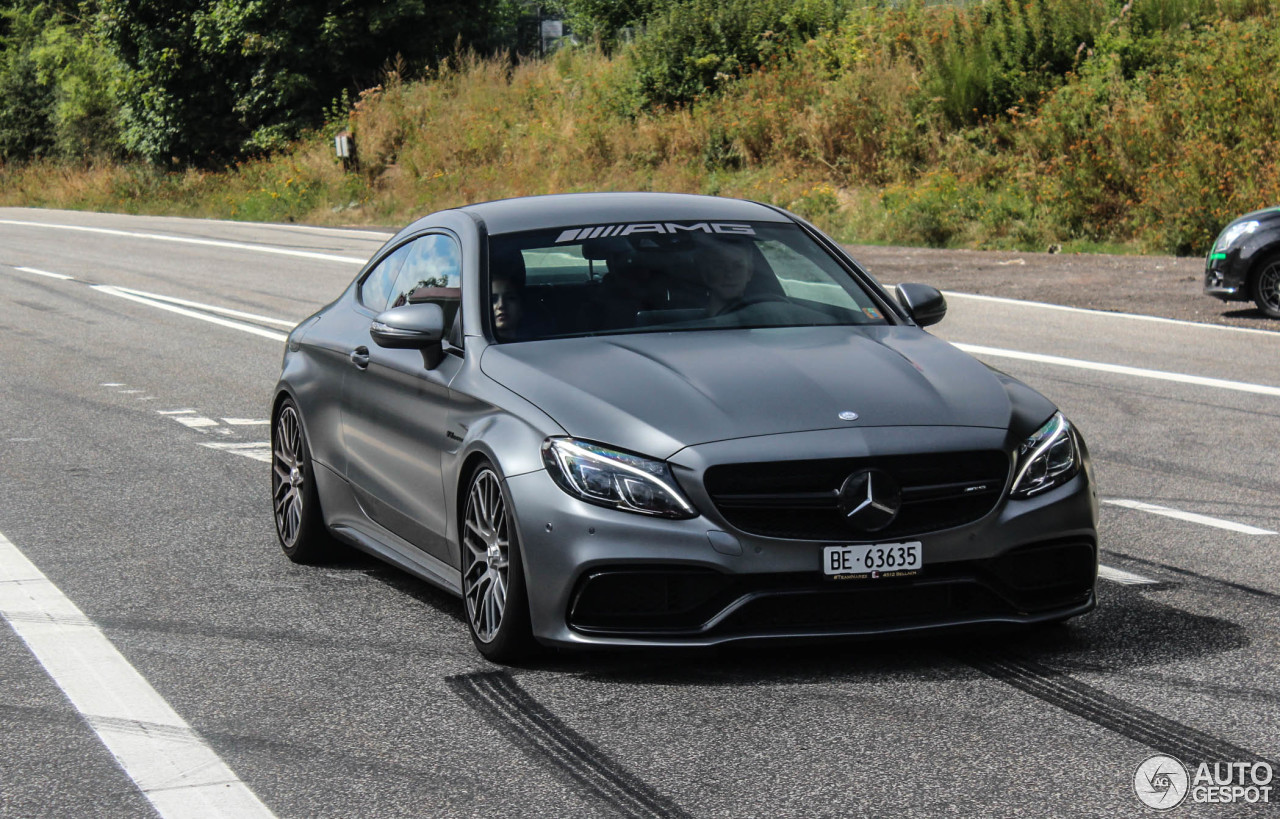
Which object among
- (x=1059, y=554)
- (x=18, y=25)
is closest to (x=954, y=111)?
(x=1059, y=554)

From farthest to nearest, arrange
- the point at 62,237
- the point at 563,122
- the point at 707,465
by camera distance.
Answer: the point at 563,122 → the point at 62,237 → the point at 707,465

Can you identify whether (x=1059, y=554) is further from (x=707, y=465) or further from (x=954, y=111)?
(x=954, y=111)

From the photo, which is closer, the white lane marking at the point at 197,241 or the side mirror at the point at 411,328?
the side mirror at the point at 411,328

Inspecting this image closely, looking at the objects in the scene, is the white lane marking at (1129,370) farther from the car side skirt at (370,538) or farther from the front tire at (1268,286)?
the car side skirt at (370,538)

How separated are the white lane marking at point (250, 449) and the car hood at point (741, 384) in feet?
14.1

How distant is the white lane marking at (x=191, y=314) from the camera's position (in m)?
16.6

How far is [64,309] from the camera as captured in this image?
19406 mm

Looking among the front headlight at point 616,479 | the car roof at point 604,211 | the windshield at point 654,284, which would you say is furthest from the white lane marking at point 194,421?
the front headlight at point 616,479

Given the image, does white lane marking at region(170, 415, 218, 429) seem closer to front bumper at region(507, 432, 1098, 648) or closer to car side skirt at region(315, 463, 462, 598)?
car side skirt at region(315, 463, 462, 598)

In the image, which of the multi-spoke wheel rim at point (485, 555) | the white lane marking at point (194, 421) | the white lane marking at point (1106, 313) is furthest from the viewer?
the white lane marking at point (1106, 313)

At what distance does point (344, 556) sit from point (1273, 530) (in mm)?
3920

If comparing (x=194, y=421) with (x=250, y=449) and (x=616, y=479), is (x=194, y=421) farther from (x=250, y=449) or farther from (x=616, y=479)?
(x=616, y=479)

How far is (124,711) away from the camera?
504cm

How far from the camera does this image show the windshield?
6145mm
